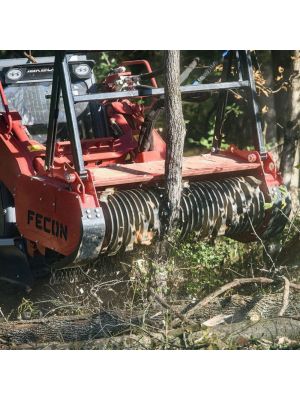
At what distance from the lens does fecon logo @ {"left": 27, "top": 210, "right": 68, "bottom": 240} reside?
6.18 metres

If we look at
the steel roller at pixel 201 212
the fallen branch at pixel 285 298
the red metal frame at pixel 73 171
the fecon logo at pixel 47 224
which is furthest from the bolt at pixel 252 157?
the fecon logo at pixel 47 224

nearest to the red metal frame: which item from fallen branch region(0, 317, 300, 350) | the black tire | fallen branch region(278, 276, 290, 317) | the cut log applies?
the black tire

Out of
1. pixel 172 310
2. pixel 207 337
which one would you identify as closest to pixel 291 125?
pixel 172 310

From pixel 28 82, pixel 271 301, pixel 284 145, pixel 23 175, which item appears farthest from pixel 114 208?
pixel 284 145

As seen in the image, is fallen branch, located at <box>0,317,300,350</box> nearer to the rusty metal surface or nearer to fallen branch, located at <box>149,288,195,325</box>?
fallen branch, located at <box>149,288,195,325</box>

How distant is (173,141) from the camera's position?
6512 mm

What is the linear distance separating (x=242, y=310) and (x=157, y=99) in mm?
1927

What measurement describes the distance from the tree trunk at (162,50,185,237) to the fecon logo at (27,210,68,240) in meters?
0.73

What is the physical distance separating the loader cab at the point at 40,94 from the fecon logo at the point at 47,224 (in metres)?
1.09

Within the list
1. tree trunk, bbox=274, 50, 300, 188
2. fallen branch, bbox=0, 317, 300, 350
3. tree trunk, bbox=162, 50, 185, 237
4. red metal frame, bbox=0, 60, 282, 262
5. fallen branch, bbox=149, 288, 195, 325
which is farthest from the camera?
tree trunk, bbox=274, 50, 300, 188

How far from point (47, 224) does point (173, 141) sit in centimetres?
109

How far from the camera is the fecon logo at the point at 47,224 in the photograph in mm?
6180

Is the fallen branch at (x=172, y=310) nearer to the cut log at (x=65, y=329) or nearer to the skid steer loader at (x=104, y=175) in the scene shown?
the cut log at (x=65, y=329)

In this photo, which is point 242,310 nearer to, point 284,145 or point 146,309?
point 146,309
